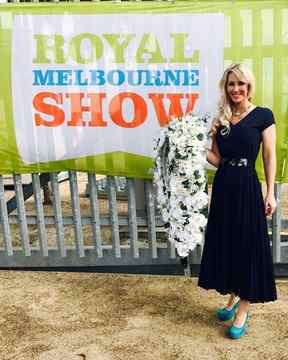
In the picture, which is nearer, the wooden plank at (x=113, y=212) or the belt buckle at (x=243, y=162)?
the belt buckle at (x=243, y=162)

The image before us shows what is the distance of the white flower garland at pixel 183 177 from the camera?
11.5ft

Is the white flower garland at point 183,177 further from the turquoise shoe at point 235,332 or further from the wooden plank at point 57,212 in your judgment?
the wooden plank at point 57,212

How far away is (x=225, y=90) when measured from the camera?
10.9ft

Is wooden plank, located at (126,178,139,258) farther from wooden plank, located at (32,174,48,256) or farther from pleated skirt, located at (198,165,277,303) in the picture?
pleated skirt, located at (198,165,277,303)

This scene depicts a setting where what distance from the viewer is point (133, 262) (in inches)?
183

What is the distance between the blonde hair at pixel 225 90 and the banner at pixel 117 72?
73 centimetres

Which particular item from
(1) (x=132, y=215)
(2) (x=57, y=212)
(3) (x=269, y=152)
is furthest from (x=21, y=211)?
(3) (x=269, y=152)

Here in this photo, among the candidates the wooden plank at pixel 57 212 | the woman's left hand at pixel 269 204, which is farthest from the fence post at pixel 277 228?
the wooden plank at pixel 57 212

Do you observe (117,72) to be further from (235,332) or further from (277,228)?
(235,332)

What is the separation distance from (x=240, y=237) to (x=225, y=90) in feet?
3.35

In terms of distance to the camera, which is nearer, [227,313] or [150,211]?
[227,313]

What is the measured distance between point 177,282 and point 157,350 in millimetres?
1132

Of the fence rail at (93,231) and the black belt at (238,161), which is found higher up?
the black belt at (238,161)

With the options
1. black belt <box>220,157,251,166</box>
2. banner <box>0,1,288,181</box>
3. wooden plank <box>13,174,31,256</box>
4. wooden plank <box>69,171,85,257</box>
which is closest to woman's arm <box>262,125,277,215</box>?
black belt <box>220,157,251,166</box>
